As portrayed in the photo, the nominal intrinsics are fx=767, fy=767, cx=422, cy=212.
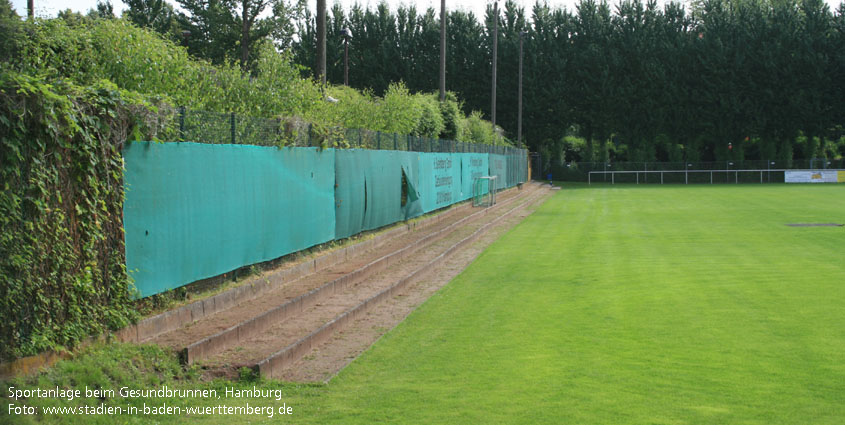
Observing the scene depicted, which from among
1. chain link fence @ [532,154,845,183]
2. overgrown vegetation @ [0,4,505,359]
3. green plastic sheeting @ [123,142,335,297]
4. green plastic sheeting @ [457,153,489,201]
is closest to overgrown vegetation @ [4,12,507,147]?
green plastic sheeting @ [123,142,335,297]

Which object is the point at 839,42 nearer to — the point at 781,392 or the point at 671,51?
the point at 671,51

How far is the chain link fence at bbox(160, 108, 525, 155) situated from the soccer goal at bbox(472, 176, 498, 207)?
11.2 metres

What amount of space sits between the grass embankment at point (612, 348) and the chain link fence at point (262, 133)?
11.3ft

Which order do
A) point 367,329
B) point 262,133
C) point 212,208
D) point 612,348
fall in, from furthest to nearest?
point 262,133 < point 212,208 < point 367,329 < point 612,348

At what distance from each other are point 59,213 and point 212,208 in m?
3.25

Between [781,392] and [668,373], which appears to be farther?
[668,373]

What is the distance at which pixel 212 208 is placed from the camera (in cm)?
957

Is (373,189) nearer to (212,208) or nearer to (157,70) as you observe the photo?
(157,70)

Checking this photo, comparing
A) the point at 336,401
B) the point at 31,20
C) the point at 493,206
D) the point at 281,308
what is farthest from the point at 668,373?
the point at 493,206

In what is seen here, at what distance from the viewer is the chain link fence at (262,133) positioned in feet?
30.3

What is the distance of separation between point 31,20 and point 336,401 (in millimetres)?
7863

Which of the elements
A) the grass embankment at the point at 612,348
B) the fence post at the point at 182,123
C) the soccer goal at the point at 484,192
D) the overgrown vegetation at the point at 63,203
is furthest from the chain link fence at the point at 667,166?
the overgrown vegetation at the point at 63,203

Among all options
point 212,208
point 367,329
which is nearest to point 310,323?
point 367,329

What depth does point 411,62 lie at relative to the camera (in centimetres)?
6994
